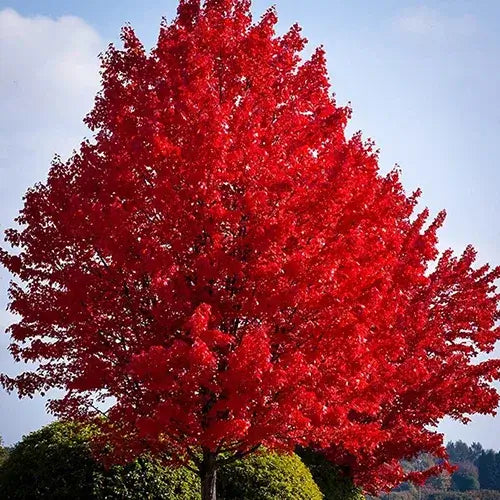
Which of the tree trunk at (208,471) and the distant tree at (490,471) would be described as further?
the distant tree at (490,471)

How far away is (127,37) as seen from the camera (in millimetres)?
Answer: 12844

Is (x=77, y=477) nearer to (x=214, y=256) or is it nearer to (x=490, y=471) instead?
(x=214, y=256)

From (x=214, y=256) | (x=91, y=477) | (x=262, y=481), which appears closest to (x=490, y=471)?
(x=262, y=481)

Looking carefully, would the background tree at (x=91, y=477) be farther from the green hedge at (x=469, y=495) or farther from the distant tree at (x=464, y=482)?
the distant tree at (x=464, y=482)

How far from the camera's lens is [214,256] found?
10.3m

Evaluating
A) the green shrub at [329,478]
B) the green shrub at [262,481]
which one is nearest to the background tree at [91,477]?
the green shrub at [262,481]

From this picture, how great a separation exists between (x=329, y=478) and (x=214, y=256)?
12.7m

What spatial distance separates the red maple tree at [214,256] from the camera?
10.1 m

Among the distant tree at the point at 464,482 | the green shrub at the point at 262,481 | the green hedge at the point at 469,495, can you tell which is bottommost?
the green shrub at the point at 262,481

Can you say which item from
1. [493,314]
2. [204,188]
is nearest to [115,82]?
[204,188]

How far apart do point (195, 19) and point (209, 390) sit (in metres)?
7.26

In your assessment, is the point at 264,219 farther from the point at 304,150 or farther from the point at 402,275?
the point at 402,275

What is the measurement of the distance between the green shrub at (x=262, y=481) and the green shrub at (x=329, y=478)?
3.60m

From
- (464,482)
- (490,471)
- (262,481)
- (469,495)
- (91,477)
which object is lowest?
(262,481)
